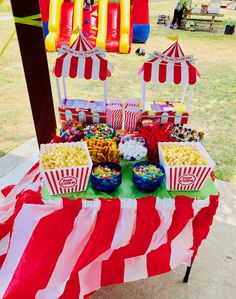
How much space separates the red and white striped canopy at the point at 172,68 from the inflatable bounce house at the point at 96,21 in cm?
498

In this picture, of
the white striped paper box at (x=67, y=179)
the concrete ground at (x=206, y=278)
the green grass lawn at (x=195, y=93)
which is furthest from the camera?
the green grass lawn at (x=195, y=93)

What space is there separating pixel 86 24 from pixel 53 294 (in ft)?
22.4

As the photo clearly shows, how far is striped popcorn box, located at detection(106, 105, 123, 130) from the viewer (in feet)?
7.37

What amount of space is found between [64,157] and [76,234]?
0.46 metres

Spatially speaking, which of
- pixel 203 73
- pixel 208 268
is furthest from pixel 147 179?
pixel 203 73

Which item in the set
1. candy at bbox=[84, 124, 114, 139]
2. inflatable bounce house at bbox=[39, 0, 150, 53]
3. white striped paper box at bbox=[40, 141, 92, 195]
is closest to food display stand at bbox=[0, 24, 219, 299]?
white striped paper box at bbox=[40, 141, 92, 195]

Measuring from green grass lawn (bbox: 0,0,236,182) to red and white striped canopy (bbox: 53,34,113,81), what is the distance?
1.83m

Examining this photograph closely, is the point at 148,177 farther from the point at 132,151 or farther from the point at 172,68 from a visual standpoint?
the point at 172,68

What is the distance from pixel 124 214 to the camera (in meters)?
1.66

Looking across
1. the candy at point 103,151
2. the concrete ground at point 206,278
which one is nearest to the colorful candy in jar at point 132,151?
the candy at point 103,151

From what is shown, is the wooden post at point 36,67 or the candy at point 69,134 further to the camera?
the wooden post at point 36,67

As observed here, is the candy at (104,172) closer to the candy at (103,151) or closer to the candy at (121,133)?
the candy at (103,151)

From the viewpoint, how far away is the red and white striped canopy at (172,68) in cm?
214

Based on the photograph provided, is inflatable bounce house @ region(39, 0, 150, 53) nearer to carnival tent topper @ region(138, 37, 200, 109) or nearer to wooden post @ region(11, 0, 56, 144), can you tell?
wooden post @ region(11, 0, 56, 144)
